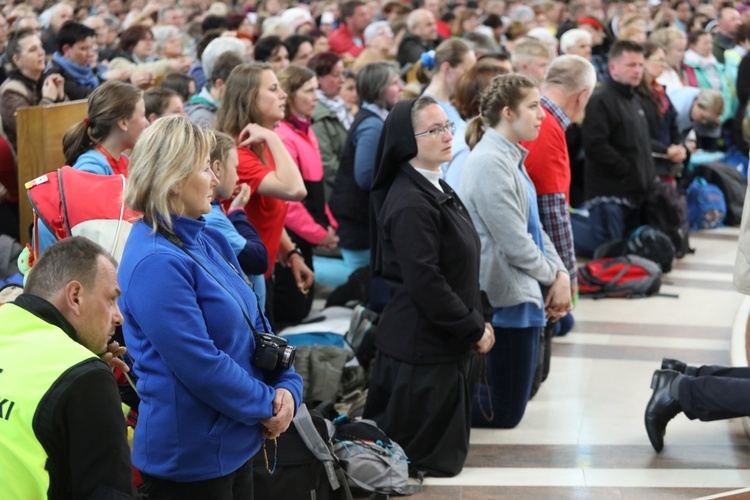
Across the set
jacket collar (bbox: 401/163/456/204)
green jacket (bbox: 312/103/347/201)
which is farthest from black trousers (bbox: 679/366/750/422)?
green jacket (bbox: 312/103/347/201)

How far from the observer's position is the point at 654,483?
4.63m

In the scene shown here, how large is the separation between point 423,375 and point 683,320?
3.31 m

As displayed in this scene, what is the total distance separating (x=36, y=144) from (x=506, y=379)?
101 inches

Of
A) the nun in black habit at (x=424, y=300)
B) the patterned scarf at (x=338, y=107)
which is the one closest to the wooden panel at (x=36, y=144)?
the nun in black habit at (x=424, y=300)

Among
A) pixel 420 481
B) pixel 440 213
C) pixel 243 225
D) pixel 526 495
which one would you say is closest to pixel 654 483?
pixel 526 495

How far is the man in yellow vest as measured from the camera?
224 centimetres

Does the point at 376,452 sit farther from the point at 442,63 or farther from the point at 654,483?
the point at 442,63

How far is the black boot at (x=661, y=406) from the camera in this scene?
191 inches

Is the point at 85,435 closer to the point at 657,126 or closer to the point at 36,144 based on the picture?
the point at 36,144

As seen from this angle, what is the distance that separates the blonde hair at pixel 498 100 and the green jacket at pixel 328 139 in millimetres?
2285

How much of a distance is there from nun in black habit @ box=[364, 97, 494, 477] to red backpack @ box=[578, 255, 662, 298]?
3.23 meters

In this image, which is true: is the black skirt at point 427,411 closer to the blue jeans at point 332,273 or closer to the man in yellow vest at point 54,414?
the man in yellow vest at point 54,414

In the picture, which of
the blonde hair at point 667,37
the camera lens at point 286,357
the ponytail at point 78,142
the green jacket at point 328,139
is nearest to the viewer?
the camera lens at point 286,357

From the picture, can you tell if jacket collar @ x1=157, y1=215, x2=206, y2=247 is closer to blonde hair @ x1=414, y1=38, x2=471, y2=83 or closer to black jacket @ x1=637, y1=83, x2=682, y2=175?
blonde hair @ x1=414, y1=38, x2=471, y2=83
